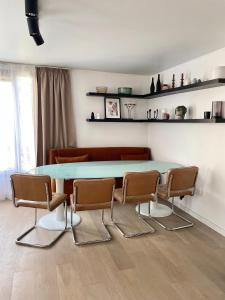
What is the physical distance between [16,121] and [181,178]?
2.88m

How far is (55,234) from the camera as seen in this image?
9.58ft

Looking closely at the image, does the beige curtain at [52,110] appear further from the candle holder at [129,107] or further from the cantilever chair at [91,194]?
the cantilever chair at [91,194]

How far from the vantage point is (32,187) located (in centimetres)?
260

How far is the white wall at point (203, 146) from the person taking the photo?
3053mm

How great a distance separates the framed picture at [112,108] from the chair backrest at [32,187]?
2318 mm

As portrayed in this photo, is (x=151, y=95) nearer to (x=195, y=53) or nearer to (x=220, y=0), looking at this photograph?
(x=195, y=53)

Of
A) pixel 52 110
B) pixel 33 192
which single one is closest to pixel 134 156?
pixel 52 110

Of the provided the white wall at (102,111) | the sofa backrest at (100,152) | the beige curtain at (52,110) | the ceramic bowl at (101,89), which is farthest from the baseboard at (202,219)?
the ceramic bowl at (101,89)

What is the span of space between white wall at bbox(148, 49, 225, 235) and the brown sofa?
2.24 feet

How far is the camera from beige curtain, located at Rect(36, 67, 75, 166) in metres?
4.11

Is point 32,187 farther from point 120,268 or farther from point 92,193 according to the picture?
point 120,268

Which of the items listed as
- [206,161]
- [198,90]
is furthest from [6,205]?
[198,90]

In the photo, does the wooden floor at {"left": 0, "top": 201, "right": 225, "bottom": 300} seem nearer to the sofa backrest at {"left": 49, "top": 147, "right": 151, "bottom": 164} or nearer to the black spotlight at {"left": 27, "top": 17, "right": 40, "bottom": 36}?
the sofa backrest at {"left": 49, "top": 147, "right": 151, "bottom": 164}

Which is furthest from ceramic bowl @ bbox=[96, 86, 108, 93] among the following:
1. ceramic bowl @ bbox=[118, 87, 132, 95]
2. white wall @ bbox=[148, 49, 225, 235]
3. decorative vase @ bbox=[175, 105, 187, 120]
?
decorative vase @ bbox=[175, 105, 187, 120]
